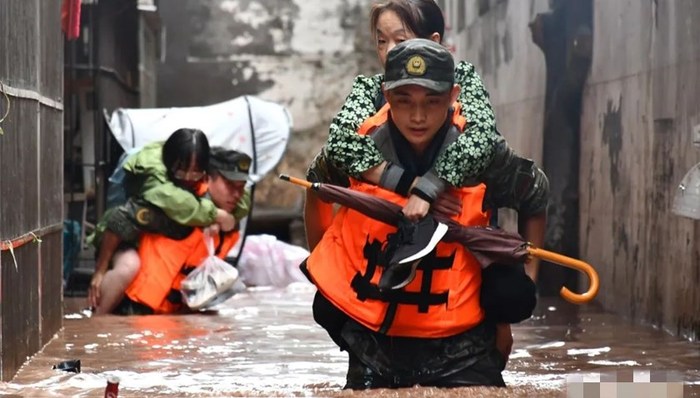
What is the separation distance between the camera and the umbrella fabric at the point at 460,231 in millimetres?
4953

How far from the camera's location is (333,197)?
16.4ft

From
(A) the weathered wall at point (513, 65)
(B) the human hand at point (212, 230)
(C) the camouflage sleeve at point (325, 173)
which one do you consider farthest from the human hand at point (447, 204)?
(A) the weathered wall at point (513, 65)

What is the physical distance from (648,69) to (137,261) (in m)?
4.18

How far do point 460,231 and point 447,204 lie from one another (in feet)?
0.45

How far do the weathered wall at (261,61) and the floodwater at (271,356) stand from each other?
10559mm

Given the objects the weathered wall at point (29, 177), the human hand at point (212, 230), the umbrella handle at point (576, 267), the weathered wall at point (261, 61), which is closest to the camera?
the umbrella handle at point (576, 267)

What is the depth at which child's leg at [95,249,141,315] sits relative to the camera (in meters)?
10.4

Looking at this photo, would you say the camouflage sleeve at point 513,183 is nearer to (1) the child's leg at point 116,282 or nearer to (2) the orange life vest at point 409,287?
(2) the orange life vest at point 409,287

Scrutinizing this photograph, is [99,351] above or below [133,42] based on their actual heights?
below

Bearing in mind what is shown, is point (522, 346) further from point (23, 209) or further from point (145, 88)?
point (145, 88)

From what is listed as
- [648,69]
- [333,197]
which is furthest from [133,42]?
[333,197]

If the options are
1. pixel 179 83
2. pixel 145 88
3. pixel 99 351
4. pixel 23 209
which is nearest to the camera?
pixel 23 209

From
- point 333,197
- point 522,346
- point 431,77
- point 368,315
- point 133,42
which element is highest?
point 133,42

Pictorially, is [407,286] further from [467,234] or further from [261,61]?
[261,61]
